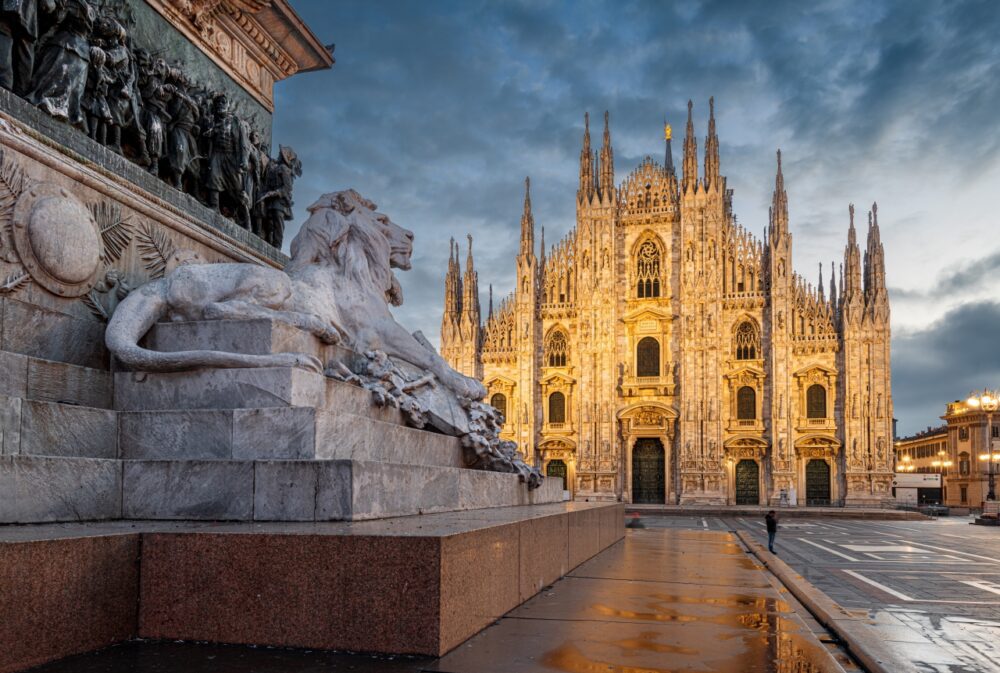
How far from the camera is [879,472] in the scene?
114ft

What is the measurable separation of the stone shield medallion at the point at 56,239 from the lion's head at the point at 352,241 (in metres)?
1.50

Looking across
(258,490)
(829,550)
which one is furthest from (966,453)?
(258,490)

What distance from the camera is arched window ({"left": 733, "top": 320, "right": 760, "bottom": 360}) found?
121 feet

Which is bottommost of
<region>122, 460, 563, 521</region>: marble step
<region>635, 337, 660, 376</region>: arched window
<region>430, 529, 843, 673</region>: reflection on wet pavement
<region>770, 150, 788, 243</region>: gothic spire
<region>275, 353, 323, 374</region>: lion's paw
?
<region>430, 529, 843, 673</region>: reflection on wet pavement

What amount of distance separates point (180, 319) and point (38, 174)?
1111 millimetres

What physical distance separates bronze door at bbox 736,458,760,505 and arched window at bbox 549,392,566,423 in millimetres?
7943

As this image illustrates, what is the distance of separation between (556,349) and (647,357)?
4224mm

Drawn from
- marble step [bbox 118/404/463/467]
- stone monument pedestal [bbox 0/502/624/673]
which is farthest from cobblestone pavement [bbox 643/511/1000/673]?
marble step [bbox 118/404/463/467]

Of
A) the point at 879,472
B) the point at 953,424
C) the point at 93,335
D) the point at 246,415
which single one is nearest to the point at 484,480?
the point at 246,415

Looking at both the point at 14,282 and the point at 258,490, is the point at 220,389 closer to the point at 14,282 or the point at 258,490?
the point at 258,490

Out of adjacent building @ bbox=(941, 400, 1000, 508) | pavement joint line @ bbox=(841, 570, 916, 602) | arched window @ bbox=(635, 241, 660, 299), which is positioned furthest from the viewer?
adjacent building @ bbox=(941, 400, 1000, 508)

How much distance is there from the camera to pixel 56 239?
15.9ft

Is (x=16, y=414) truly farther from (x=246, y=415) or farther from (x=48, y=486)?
(x=246, y=415)

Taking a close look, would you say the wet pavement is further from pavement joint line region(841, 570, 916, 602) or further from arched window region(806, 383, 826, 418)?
arched window region(806, 383, 826, 418)
